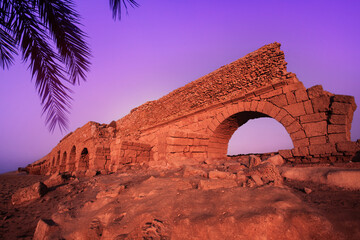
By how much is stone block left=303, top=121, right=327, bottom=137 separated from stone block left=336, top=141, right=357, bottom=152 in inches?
15.1

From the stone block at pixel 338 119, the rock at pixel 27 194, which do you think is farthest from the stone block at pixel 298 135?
the rock at pixel 27 194

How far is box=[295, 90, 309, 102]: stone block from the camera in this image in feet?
14.3

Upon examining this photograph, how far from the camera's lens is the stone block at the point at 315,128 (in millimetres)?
4000

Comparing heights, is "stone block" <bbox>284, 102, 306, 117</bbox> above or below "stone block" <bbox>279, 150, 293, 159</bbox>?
above

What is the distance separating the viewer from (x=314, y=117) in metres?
4.14

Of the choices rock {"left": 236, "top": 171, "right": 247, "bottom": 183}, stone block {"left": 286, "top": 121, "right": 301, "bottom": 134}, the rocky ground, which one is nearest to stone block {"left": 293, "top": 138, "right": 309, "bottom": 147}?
stone block {"left": 286, "top": 121, "right": 301, "bottom": 134}

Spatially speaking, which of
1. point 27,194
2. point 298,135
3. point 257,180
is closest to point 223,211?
point 257,180

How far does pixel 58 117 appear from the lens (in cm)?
233

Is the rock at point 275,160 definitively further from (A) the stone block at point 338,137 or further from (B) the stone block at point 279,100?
(B) the stone block at point 279,100

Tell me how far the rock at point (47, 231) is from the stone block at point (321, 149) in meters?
5.19

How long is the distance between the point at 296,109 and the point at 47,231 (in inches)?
219

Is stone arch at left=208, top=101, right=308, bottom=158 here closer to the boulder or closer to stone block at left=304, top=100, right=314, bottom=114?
stone block at left=304, top=100, right=314, bottom=114

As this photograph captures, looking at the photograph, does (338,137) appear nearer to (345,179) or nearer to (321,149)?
(321,149)

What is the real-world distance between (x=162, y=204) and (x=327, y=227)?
3.82 ft
